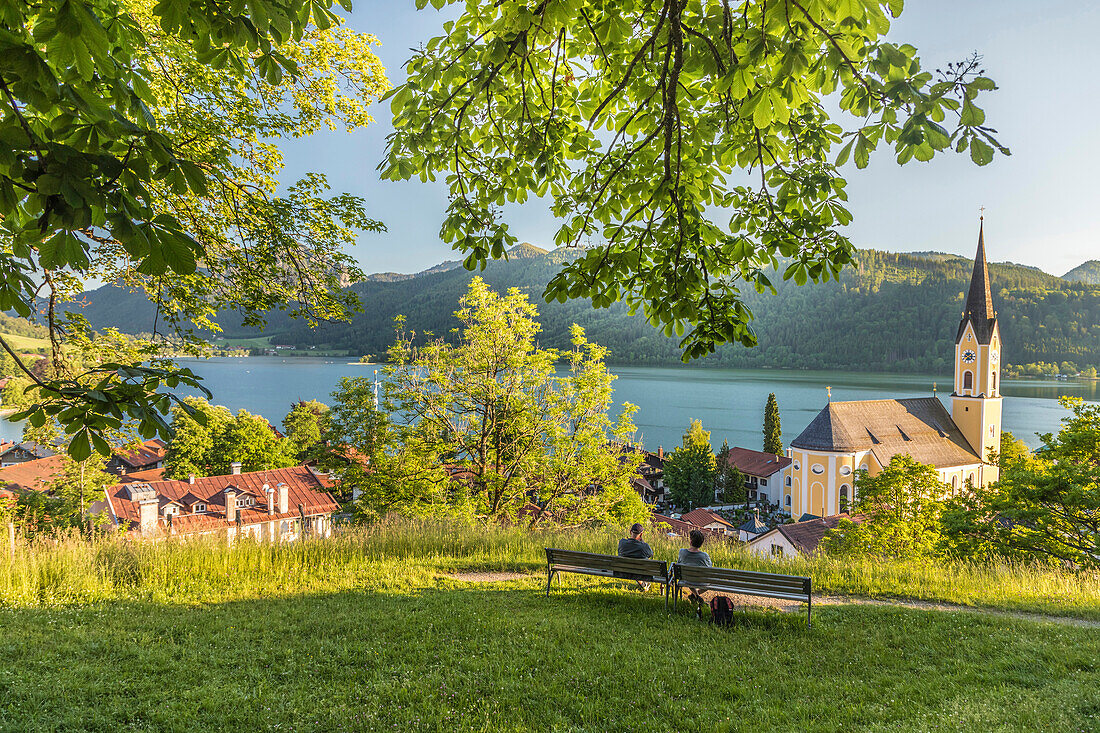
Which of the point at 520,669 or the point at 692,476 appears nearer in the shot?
the point at 520,669

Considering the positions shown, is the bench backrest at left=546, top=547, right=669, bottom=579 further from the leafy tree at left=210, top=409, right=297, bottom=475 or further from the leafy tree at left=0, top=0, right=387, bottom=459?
the leafy tree at left=210, top=409, right=297, bottom=475

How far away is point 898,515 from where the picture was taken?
59.1 feet

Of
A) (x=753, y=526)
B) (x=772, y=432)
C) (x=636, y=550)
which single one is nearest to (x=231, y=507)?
(x=636, y=550)

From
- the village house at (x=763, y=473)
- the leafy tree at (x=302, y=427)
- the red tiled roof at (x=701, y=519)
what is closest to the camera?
the red tiled roof at (x=701, y=519)

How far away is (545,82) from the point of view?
377 cm

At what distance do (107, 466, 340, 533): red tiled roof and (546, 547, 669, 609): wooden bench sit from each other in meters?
20.4

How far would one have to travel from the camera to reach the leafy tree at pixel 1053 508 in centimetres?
1343

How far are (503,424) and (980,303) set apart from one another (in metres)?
47.2

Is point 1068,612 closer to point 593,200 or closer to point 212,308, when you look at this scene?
point 593,200

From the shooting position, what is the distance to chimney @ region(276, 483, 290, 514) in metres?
24.4

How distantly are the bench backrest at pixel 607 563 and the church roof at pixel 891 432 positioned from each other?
3698 cm

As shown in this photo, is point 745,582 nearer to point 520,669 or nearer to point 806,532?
point 520,669

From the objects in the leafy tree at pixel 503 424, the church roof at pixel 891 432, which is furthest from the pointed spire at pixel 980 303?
the leafy tree at pixel 503 424

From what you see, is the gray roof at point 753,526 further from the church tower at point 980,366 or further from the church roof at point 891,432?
the church tower at point 980,366
